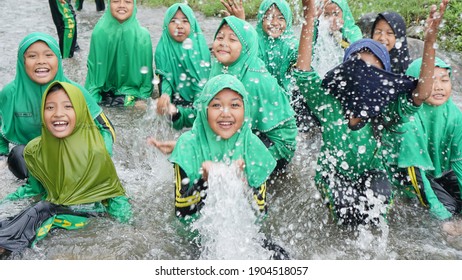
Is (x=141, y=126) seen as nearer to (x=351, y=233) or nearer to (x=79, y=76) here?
(x=79, y=76)

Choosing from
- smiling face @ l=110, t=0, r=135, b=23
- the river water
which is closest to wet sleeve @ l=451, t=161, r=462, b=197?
the river water

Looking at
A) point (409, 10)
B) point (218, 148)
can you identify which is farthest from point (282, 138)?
point (409, 10)

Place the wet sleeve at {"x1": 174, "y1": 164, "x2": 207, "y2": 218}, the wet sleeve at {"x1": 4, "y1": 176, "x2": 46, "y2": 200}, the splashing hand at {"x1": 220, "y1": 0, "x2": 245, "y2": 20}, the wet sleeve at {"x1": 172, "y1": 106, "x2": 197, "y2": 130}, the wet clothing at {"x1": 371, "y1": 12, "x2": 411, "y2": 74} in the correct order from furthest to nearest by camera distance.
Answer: the wet sleeve at {"x1": 172, "y1": 106, "x2": 197, "y2": 130}
the wet clothing at {"x1": 371, "y1": 12, "x2": 411, "y2": 74}
the splashing hand at {"x1": 220, "y1": 0, "x2": 245, "y2": 20}
the wet sleeve at {"x1": 4, "y1": 176, "x2": 46, "y2": 200}
the wet sleeve at {"x1": 174, "y1": 164, "x2": 207, "y2": 218}

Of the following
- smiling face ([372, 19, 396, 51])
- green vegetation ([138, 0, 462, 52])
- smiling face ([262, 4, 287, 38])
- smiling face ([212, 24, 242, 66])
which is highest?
green vegetation ([138, 0, 462, 52])

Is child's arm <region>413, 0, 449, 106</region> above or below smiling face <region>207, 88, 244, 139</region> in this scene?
above

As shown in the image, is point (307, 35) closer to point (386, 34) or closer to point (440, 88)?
point (440, 88)

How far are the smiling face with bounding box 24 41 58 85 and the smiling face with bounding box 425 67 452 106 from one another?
2.74 meters

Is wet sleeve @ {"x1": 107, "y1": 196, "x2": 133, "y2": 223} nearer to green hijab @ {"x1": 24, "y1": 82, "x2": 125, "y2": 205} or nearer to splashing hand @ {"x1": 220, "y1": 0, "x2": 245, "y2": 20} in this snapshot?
green hijab @ {"x1": 24, "y1": 82, "x2": 125, "y2": 205}

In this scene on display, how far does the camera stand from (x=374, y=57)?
11.5ft

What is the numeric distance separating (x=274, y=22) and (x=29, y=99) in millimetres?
2463

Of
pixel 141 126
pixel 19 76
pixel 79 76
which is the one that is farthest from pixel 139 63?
pixel 19 76

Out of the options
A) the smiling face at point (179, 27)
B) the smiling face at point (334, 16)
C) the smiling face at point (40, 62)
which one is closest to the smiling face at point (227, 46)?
the smiling face at point (40, 62)

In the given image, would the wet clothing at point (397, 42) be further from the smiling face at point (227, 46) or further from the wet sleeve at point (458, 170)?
the smiling face at point (227, 46)

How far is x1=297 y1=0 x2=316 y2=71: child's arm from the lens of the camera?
10.8 ft
